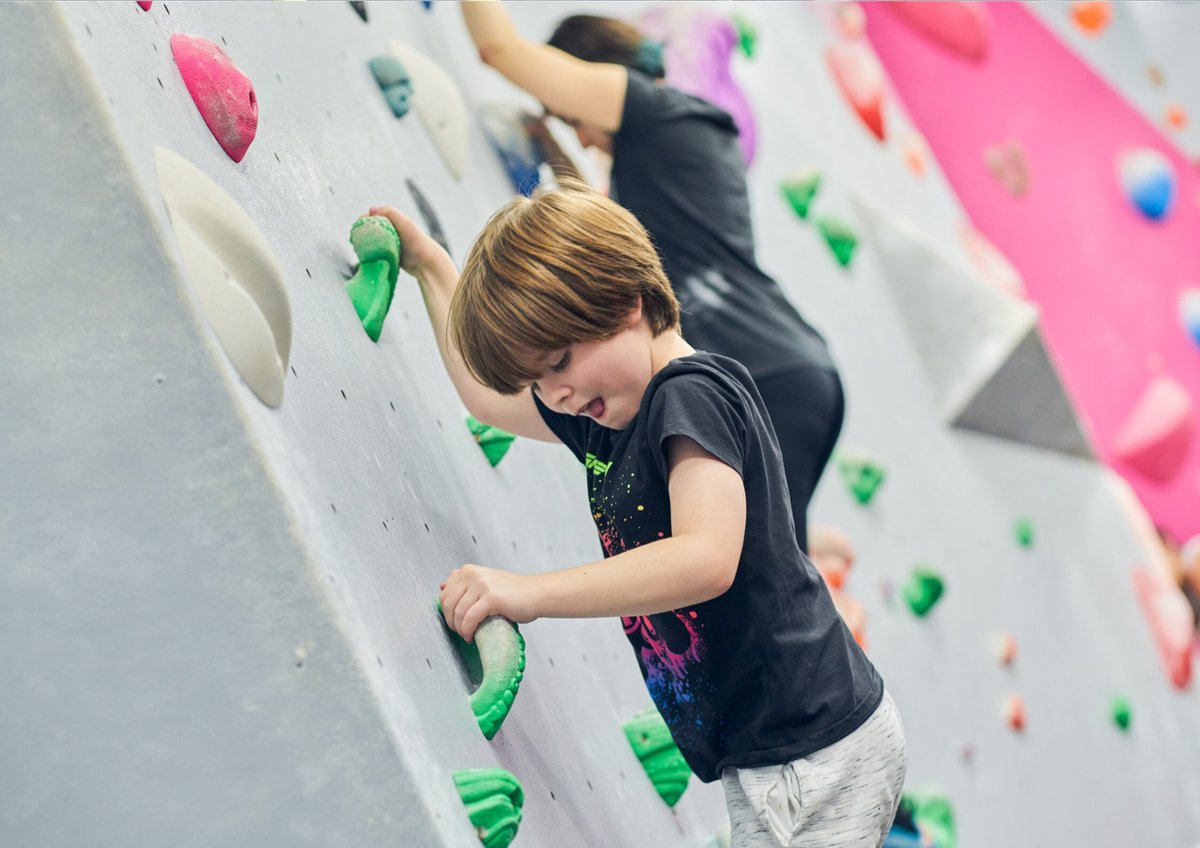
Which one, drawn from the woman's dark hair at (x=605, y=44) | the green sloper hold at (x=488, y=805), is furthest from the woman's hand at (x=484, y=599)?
the woman's dark hair at (x=605, y=44)

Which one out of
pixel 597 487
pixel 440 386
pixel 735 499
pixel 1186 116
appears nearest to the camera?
pixel 735 499

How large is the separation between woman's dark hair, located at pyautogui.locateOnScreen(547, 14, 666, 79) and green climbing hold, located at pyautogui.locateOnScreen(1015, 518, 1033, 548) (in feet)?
3.54

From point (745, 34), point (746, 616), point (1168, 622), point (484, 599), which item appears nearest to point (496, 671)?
point (484, 599)

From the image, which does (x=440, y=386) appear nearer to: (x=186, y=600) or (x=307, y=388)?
(x=307, y=388)

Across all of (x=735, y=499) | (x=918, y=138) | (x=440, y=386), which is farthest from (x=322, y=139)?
(x=918, y=138)

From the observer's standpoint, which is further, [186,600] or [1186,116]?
[1186,116]

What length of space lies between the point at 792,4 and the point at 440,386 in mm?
1482

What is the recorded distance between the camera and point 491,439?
120cm

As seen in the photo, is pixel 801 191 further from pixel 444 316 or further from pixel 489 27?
pixel 444 316

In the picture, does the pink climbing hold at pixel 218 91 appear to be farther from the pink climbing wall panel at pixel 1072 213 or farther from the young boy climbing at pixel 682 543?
the pink climbing wall panel at pixel 1072 213

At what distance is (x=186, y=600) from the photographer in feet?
2.38

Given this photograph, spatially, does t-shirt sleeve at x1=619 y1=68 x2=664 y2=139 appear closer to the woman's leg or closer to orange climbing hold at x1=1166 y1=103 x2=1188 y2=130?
the woman's leg

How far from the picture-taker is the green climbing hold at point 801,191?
2146 millimetres

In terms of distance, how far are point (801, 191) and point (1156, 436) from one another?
1.20 metres
